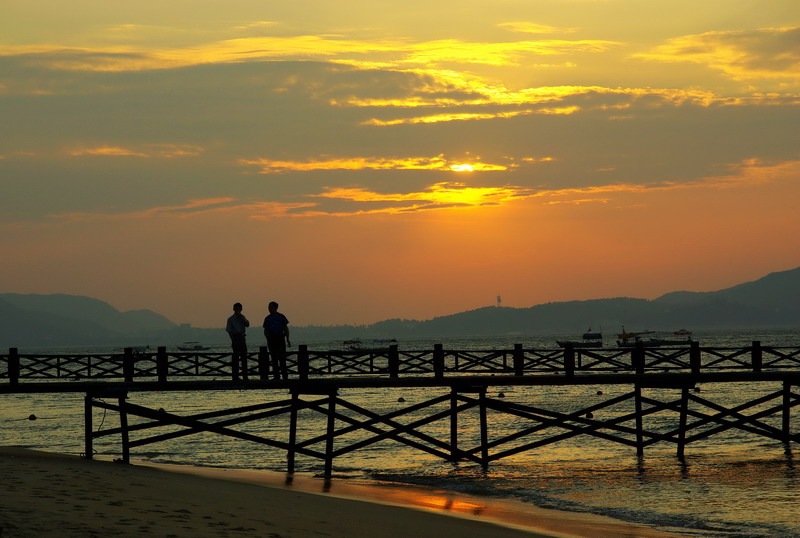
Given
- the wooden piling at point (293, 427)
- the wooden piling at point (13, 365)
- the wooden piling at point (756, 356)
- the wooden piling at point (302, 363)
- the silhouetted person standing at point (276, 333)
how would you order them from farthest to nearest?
the wooden piling at point (756, 356), the wooden piling at point (13, 365), the wooden piling at point (302, 363), the wooden piling at point (293, 427), the silhouetted person standing at point (276, 333)

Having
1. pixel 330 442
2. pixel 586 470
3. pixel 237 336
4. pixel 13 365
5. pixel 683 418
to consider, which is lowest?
pixel 586 470

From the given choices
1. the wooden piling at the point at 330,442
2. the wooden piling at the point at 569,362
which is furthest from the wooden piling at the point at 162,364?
the wooden piling at the point at 569,362

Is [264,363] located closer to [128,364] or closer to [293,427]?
[293,427]

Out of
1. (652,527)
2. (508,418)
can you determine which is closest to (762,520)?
(652,527)

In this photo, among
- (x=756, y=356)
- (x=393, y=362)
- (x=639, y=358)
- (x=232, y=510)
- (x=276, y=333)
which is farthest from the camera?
(x=756, y=356)

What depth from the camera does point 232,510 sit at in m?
16.6

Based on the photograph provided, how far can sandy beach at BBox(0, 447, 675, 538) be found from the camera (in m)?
13.4

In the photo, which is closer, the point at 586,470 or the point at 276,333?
the point at 276,333

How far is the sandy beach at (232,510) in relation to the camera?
528 inches

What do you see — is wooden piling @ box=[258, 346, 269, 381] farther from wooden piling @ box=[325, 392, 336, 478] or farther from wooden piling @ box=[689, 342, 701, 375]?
wooden piling @ box=[689, 342, 701, 375]

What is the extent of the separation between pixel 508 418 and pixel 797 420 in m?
16.2

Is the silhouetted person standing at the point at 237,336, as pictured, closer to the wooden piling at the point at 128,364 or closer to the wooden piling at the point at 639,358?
the wooden piling at the point at 128,364

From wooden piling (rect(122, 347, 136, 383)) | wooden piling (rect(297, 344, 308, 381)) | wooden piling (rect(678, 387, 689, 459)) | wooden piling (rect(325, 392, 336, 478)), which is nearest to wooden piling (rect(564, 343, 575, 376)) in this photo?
wooden piling (rect(678, 387, 689, 459))

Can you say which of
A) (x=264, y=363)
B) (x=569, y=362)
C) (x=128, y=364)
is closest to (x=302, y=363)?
(x=264, y=363)
